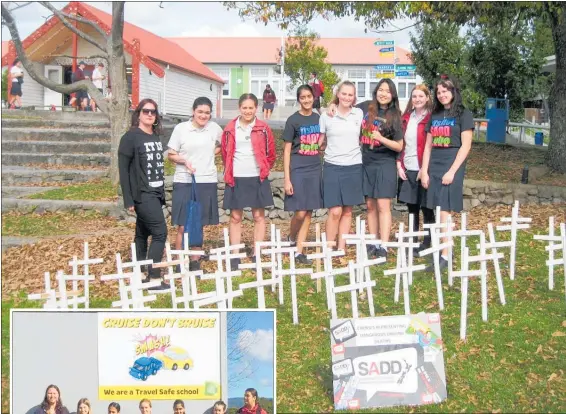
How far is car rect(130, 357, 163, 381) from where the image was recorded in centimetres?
390

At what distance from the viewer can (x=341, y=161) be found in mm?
6820

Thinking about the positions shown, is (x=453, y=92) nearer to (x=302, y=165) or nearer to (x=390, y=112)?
(x=390, y=112)

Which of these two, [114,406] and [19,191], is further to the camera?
[19,191]

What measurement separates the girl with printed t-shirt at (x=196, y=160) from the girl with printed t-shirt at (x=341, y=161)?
3.21 feet

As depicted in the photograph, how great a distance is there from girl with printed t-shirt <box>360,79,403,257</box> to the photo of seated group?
10.4ft

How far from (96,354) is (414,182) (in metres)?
3.91

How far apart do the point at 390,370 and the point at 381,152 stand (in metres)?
3.10

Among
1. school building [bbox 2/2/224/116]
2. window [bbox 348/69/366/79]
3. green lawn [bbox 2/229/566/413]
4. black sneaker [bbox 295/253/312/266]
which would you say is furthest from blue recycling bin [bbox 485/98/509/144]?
black sneaker [bbox 295/253/312/266]

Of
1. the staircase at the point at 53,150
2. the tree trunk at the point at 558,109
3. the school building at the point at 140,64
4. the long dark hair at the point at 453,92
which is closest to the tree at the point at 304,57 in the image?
the school building at the point at 140,64

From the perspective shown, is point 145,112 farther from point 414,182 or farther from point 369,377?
point 369,377

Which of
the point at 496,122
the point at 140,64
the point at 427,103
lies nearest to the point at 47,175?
the point at 140,64

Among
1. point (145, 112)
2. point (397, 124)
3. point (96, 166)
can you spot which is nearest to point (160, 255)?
point (145, 112)

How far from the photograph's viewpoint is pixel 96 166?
522 inches

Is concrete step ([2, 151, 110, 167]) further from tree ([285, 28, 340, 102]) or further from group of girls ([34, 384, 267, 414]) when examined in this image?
group of girls ([34, 384, 267, 414])
